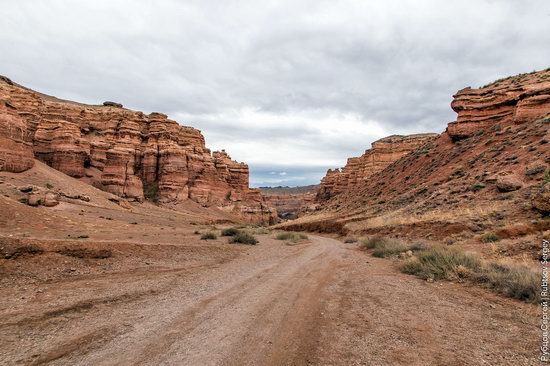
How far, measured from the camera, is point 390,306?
737 centimetres

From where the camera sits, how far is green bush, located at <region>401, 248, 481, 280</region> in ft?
33.5

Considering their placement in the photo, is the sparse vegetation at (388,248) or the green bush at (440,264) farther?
the sparse vegetation at (388,248)

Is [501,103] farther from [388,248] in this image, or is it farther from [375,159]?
[375,159]

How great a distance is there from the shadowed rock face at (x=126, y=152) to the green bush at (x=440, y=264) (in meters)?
45.4

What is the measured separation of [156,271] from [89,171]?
56168 mm

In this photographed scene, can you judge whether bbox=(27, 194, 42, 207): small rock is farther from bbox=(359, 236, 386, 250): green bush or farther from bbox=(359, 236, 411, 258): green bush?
bbox=(359, 236, 411, 258): green bush

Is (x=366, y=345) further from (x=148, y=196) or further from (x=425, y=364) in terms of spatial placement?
(x=148, y=196)

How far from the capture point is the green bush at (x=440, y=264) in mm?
10216

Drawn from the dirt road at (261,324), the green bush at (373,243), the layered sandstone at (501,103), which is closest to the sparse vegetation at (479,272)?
the dirt road at (261,324)

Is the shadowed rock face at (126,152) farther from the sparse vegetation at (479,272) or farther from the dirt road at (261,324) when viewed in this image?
the sparse vegetation at (479,272)

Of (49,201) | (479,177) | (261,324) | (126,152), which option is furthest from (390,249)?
(126,152)

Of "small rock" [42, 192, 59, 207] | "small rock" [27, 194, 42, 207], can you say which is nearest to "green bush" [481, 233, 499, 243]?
"small rock" [27, 194, 42, 207]

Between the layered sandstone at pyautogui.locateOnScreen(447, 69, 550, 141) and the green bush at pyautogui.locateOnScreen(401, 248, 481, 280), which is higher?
the layered sandstone at pyautogui.locateOnScreen(447, 69, 550, 141)

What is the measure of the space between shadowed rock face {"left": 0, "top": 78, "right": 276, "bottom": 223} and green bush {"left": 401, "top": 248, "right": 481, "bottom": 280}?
45.4 meters
